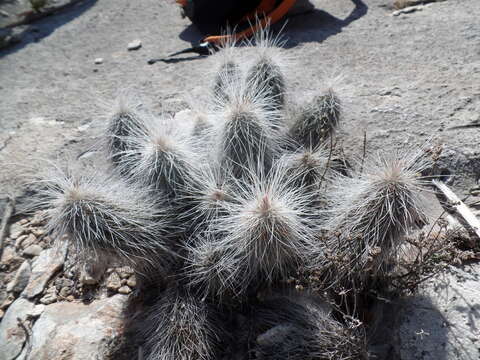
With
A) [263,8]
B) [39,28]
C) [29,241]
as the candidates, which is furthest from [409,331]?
[39,28]

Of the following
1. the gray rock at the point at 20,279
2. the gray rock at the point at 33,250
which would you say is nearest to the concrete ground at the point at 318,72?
the gray rock at the point at 33,250

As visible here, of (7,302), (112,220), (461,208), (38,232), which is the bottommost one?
(7,302)

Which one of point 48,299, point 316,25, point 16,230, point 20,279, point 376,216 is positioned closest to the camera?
point 376,216

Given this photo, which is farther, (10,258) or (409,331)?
(10,258)

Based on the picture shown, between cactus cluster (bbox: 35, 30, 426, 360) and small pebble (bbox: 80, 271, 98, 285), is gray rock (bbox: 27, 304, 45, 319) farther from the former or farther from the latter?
cactus cluster (bbox: 35, 30, 426, 360)

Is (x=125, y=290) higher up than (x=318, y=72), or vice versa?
(x=318, y=72)

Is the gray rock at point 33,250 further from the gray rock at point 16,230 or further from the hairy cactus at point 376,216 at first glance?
the hairy cactus at point 376,216

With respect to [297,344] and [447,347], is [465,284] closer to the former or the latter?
[447,347]

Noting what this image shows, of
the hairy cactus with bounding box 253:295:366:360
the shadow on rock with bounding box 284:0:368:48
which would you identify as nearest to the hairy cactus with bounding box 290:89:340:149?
the hairy cactus with bounding box 253:295:366:360

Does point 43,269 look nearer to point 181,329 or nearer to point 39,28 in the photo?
point 181,329
